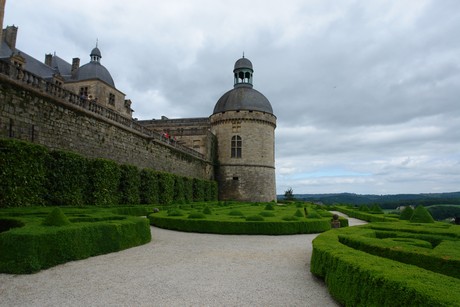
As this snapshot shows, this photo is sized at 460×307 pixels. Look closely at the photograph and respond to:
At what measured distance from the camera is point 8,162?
1085cm

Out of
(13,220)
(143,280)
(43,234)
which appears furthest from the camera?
(13,220)

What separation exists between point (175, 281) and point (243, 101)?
31540 millimetres

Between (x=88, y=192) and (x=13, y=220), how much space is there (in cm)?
810

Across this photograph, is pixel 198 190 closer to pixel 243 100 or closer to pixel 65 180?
pixel 243 100

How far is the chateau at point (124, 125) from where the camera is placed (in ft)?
42.0

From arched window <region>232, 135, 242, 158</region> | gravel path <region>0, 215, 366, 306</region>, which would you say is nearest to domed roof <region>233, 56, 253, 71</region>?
arched window <region>232, 135, 242, 158</region>

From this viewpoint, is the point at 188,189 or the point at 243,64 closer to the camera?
the point at 188,189

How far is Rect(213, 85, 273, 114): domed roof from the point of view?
35844 millimetres

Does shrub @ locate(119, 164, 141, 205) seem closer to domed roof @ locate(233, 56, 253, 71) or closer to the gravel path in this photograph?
the gravel path

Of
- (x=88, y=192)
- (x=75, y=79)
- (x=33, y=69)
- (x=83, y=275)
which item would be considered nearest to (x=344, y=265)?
(x=83, y=275)

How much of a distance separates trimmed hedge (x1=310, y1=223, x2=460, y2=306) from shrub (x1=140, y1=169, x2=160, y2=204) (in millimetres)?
16823

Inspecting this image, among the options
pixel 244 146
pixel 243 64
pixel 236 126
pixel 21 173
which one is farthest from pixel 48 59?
pixel 21 173

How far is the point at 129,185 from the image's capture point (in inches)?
738

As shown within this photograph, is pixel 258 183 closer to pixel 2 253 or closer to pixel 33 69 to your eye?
pixel 33 69
